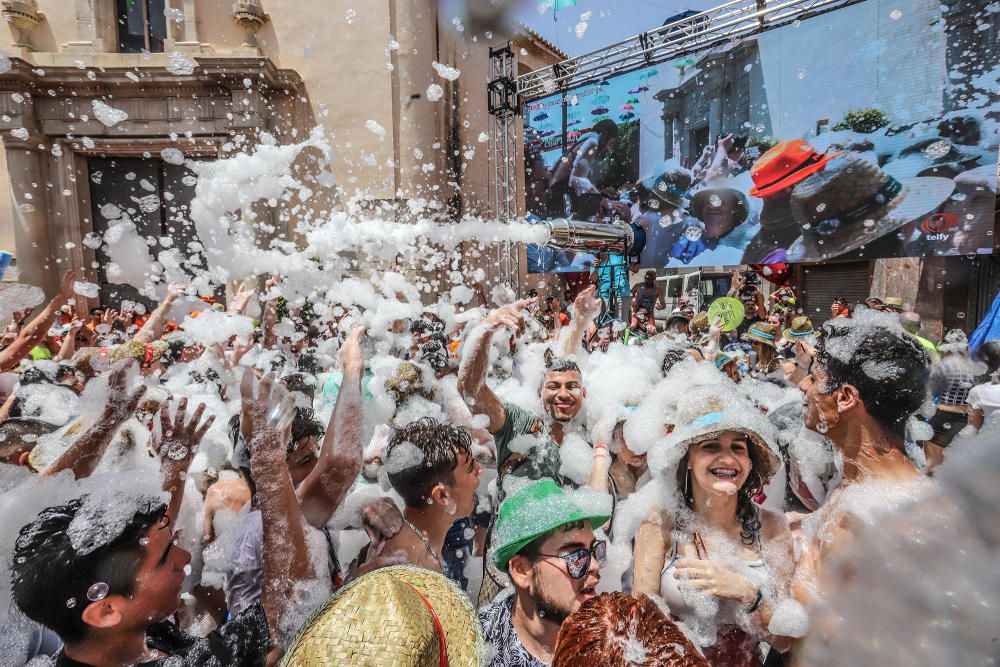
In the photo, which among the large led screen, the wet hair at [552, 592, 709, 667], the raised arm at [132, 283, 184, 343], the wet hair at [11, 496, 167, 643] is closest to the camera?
the wet hair at [552, 592, 709, 667]

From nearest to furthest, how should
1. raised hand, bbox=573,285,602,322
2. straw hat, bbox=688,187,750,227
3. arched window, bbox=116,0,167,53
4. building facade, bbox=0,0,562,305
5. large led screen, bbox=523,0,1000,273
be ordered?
raised hand, bbox=573,285,602,322, large led screen, bbox=523,0,1000,273, straw hat, bbox=688,187,750,227, building facade, bbox=0,0,562,305, arched window, bbox=116,0,167,53

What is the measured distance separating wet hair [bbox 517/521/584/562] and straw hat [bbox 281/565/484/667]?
336 mm

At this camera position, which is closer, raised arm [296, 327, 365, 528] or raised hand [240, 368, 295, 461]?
raised hand [240, 368, 295, 461]

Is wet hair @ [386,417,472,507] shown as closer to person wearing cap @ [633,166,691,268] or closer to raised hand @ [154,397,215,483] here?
raised hand @ [154,397,215,483]

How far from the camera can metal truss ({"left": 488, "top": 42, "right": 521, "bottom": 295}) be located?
9741mm

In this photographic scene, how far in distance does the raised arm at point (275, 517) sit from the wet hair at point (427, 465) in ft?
1.64

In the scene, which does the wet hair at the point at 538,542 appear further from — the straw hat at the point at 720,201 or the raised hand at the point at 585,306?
the straw hat at the point at 720,201

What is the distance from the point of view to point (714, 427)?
1.78 meters

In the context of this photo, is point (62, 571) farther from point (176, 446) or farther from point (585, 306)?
point (585, 306)

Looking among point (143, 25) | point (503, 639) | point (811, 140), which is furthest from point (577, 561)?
point (143, 25)

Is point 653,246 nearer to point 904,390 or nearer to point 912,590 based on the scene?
point 904,390

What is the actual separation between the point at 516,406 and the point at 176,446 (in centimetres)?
165

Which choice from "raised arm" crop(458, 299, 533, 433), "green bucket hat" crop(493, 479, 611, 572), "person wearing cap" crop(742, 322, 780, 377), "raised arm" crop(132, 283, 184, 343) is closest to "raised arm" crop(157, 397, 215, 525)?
"green bucket hat" crop(493, 479, 611, 572)

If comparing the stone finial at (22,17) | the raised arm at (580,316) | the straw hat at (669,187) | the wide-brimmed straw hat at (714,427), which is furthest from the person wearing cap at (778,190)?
the stone finial at (22,17)
